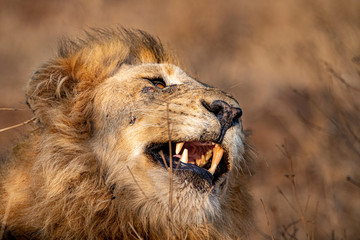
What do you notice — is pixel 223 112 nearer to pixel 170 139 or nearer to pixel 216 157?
pixel 216 157

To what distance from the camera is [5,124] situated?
7.73 m

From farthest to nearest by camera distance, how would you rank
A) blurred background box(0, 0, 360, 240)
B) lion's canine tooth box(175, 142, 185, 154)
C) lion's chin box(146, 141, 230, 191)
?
blurred background box(0, 0, 360, 240) < lion's canine tooth box(175, 142, 185, 154) < lion's chin box(146, 141, 230, 191)

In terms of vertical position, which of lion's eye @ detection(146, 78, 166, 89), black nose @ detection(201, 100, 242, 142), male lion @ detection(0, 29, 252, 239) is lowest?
male lion @ detection(0, 29, 252, 239)

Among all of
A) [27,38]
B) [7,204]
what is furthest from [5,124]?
[7,204]

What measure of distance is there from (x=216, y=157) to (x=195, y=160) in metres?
0.12

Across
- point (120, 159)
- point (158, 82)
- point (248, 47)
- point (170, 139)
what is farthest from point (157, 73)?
point (248, 47)

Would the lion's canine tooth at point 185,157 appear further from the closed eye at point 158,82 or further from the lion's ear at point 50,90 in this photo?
the lion's ear at point 50,90

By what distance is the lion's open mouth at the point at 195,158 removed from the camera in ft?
8.68

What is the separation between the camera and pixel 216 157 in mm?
2779

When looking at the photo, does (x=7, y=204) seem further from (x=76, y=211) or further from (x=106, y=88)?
(x=106, y=88)

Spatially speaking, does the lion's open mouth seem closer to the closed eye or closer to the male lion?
the male lion

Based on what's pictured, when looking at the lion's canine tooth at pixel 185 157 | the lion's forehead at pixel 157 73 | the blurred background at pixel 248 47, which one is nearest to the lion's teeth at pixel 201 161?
the lion's canine tooth at pixel 185 157

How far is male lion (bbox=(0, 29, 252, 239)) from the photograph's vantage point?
269 centimetres

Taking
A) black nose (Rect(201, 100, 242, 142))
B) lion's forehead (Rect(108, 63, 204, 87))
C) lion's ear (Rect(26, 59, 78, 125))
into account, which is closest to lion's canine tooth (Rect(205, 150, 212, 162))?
black nose (Rect(201, 100, 242, 142))
